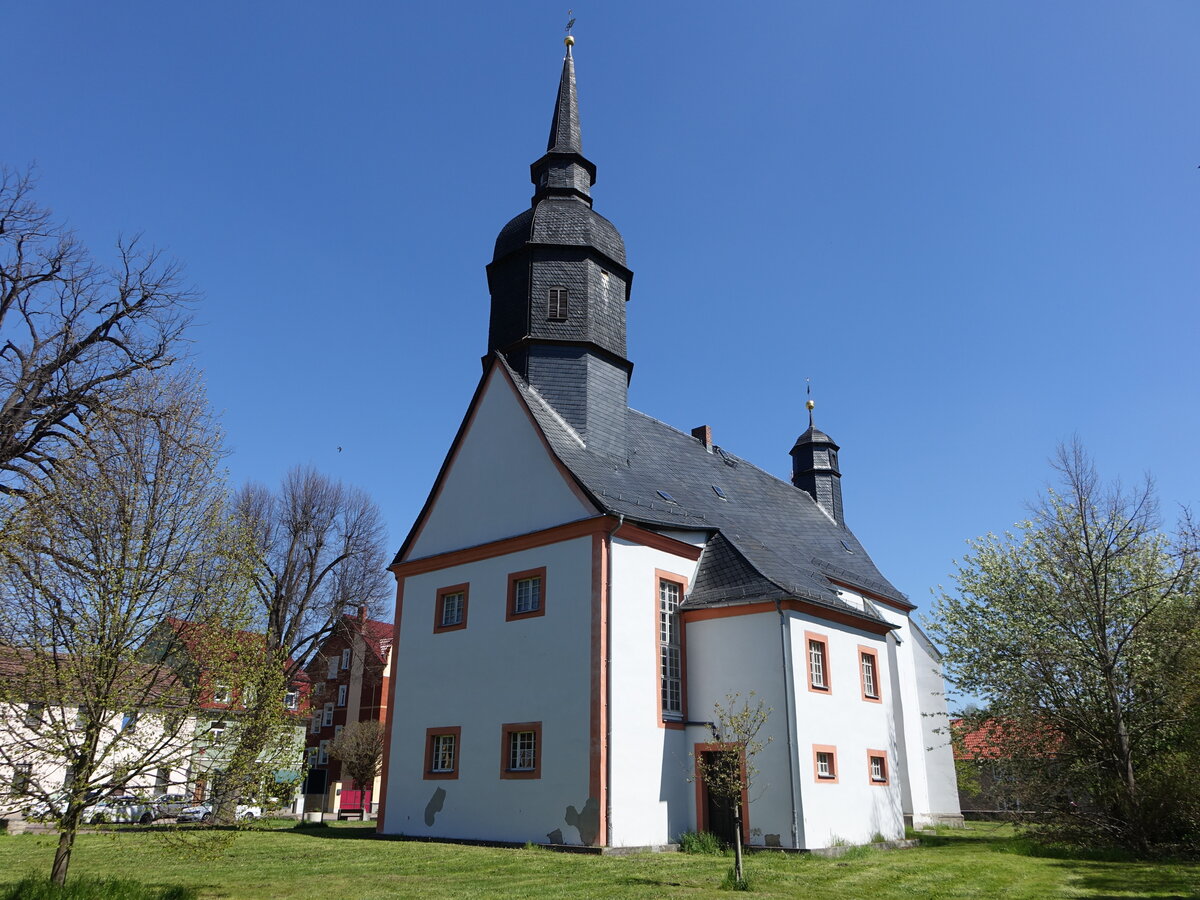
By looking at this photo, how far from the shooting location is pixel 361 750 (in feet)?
122

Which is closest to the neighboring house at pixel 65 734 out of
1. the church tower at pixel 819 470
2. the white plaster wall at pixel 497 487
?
the white plaster wall at pixel 497 487

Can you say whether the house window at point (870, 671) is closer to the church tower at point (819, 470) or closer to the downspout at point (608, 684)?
the downspout at point (608, 684)

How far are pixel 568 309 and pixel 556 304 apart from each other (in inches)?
14.2

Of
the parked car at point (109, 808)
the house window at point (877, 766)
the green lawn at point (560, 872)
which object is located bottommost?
the green lawn at point (560, 872)

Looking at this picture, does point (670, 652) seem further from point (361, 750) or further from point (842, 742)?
point (361, 750)

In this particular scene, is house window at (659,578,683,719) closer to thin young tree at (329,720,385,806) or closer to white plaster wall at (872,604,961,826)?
white plaster wall at (872,604,961,826)

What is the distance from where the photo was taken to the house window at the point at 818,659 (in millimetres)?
19375

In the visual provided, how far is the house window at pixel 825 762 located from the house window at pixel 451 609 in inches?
353

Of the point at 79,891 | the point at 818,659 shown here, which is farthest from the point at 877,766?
the point at 79,891

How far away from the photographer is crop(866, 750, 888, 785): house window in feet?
66.3

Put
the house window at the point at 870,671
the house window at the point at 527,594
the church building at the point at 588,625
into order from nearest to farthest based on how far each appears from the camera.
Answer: the church building at the point at 588,625 < the house window at the point at 527,594 < the house window at the point at 870,671

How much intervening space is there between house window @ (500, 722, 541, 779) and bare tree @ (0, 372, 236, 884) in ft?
34.4

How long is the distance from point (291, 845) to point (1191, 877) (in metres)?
17.0

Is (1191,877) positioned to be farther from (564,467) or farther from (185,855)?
(185,855)
